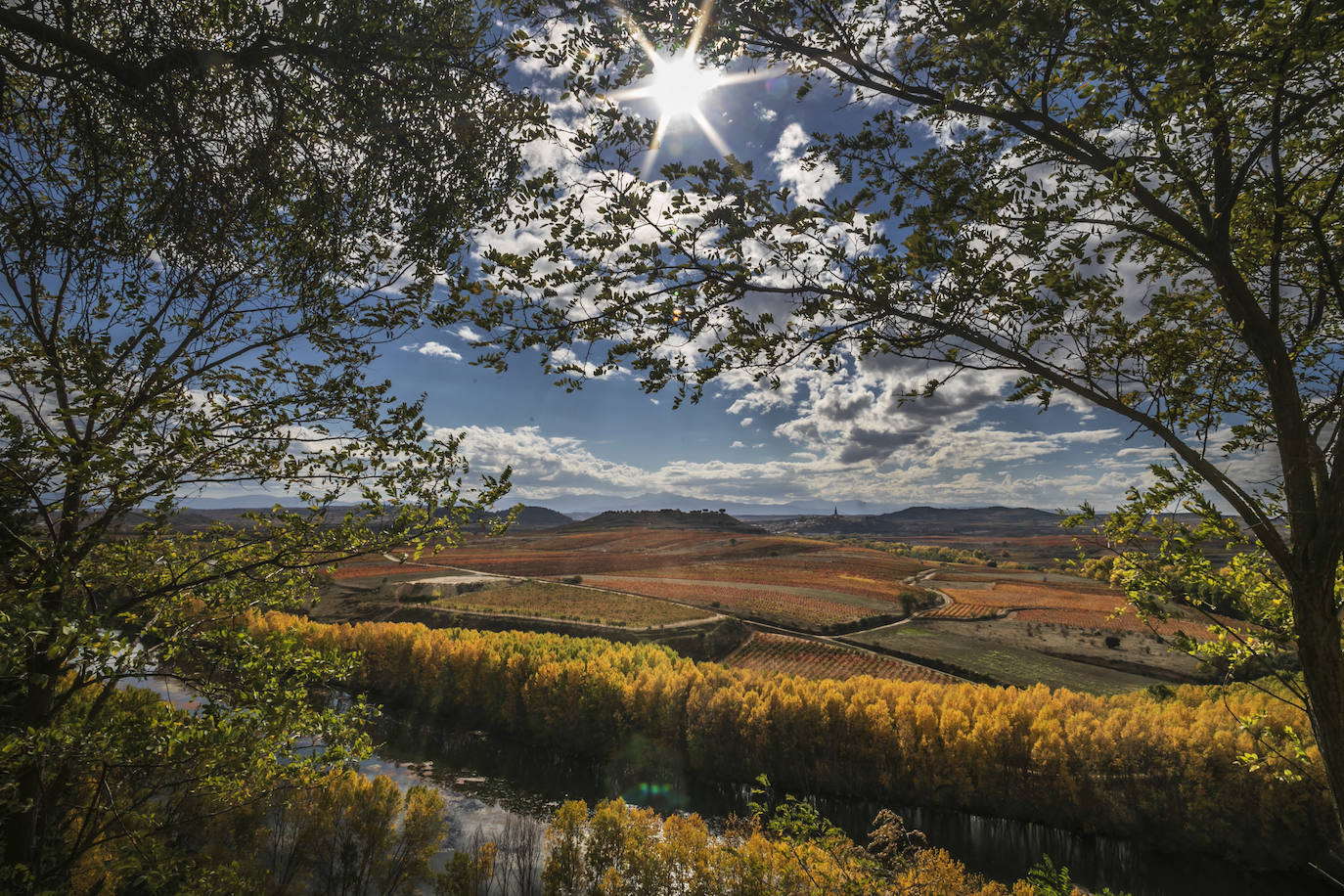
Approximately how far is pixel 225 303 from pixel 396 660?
4392 cm

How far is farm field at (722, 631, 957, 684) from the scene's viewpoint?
159 feet

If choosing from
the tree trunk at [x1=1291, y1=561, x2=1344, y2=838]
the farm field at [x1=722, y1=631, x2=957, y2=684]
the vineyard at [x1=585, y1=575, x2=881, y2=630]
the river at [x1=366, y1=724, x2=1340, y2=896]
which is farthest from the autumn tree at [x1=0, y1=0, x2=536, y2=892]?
the vineyard at [x1=585, y1=575, x2=881, y2=630]

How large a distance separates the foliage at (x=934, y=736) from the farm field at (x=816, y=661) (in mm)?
15849

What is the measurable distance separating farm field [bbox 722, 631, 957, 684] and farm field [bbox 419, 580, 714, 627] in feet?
30.4

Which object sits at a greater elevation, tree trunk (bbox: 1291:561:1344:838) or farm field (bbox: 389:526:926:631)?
tree trunk (bbox: 1291:561:1344:838)

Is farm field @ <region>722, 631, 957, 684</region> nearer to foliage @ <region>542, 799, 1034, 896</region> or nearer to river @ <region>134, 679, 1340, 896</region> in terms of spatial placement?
river @ <region>134, 679, 1340, 896</region>

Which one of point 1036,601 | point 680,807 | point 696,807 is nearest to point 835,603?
point 1036,601

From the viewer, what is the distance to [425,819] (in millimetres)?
19109

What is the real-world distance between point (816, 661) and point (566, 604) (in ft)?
121

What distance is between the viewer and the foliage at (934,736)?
22766 mm

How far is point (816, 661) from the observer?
5181 cm

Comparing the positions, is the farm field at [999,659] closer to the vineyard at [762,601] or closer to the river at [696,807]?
the vineyard at [762,601]

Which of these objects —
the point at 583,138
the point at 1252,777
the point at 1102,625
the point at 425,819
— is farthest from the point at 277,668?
the point at 1102,625

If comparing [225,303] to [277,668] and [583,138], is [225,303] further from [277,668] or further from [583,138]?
[583,138]
